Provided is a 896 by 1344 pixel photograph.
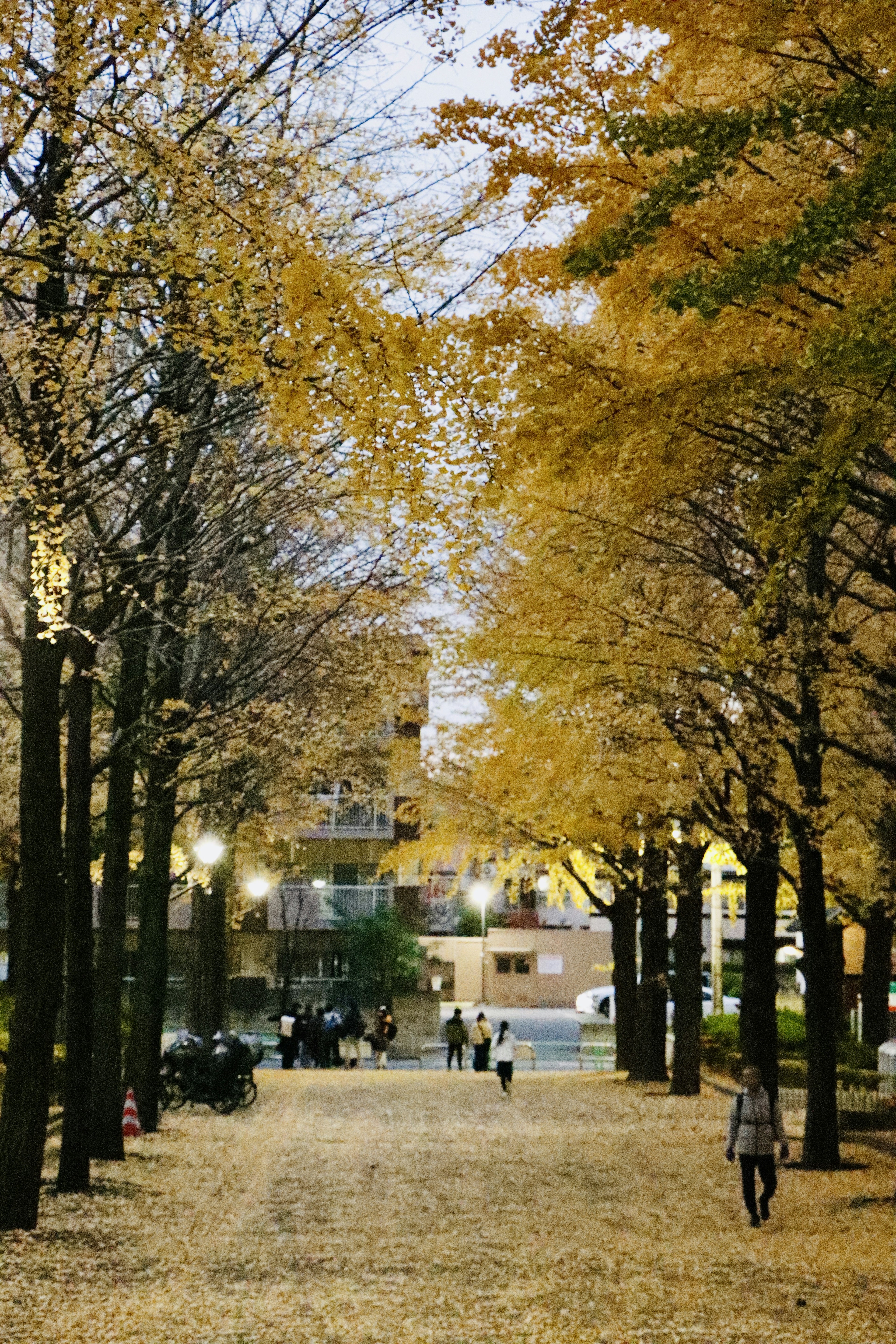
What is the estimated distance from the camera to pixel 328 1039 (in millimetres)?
37188

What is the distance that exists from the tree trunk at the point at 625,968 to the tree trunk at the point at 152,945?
13.6 meters

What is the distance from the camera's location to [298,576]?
19375mm

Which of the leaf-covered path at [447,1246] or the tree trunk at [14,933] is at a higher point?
the tree trunk at [14,933]

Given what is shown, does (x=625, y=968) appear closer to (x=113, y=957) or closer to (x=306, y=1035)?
(x=306, y=1035)

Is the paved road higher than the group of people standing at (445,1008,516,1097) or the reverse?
the reverse

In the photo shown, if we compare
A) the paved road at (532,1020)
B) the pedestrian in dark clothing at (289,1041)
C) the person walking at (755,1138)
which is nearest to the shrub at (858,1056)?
the pedestrian in dark clothing at (289,1041)

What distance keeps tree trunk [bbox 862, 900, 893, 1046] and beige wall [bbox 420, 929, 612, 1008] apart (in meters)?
35.4

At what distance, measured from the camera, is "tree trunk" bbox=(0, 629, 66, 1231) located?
11.9 metres

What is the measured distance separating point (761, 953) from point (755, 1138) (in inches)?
213

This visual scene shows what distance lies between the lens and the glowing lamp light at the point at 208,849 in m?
22.4

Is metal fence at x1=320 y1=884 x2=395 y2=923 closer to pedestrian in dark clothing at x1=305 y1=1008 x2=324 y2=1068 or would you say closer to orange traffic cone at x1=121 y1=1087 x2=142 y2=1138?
pedestrian in dark clothing at x1=305 y1=1008 x2=324 y2=1068

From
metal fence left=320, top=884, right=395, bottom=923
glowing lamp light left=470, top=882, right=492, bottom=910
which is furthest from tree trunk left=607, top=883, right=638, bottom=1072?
metal fence left=320, top=884, right=395, bottom=923

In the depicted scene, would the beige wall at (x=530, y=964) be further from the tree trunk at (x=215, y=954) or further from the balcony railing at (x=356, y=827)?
the tree trunk at (x=215, y=954)

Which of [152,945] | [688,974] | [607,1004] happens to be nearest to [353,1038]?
[688,974]
